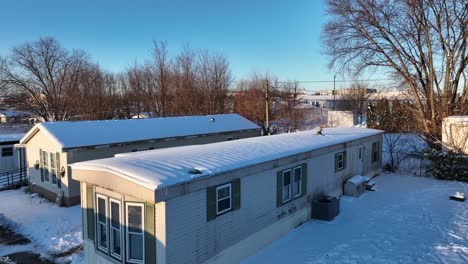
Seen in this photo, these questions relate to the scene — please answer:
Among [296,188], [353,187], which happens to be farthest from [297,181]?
[353,187]

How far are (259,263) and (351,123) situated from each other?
1393 inches

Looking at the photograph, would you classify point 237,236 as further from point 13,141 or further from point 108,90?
point 108,90

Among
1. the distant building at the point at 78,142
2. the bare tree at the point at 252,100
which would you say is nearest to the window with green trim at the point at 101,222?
the distant building at the point at 78,142

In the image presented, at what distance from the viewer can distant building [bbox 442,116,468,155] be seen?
17.5 meters

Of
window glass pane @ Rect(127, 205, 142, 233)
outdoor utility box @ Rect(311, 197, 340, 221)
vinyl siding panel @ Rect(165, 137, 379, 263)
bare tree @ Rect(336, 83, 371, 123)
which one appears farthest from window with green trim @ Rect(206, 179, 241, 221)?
bare tree @ Rect(336, 83, 371, 123)


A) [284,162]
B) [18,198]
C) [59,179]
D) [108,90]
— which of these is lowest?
[18,198]

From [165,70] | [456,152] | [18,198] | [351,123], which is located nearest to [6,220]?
[18,198]

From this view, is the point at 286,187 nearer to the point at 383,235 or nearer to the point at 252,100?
the point at 383,235

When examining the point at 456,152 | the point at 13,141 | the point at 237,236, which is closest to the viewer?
the point at 237,236

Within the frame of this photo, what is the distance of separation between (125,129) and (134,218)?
10.8m

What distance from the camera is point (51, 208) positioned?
522 inches

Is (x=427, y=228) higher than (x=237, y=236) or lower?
lower

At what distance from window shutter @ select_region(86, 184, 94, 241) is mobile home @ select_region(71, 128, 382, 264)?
0.9 inches

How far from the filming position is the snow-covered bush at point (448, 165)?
52.8ft
